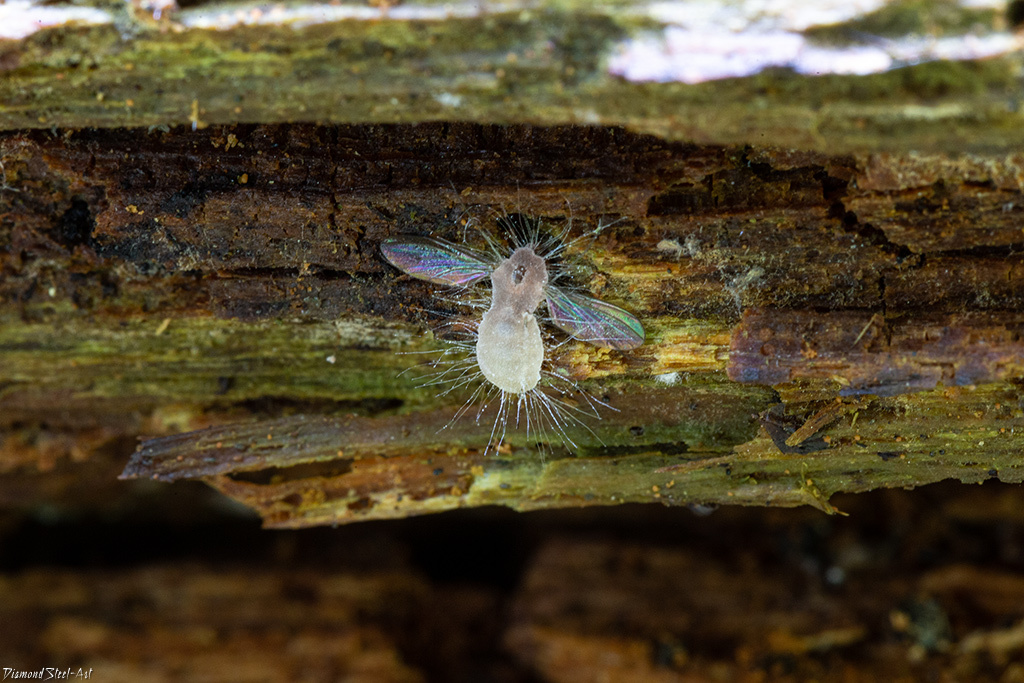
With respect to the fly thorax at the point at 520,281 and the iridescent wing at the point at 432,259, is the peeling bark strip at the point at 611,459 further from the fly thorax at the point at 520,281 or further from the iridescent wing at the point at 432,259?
the iridescent wing at the point at 432,259

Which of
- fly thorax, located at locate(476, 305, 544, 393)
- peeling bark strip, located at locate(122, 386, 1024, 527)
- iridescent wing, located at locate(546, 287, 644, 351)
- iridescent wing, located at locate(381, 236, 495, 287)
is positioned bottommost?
peeling bark strip, located at locate(122, 386, 1024, 527)

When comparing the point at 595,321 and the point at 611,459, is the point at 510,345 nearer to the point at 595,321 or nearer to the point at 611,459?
the point at 595,321

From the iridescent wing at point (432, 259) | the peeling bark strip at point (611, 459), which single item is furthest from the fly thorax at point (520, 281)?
the peeling bark strip at point (611, 459)

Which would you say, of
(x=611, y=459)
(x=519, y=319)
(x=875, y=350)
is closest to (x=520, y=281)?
(x=519, y=319)

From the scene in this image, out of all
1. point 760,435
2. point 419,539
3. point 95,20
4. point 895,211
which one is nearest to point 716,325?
point 760,435

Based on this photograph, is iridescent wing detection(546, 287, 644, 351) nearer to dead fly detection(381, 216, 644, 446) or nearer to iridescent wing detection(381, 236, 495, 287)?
dead fly detection(381, 216, 644, 446)

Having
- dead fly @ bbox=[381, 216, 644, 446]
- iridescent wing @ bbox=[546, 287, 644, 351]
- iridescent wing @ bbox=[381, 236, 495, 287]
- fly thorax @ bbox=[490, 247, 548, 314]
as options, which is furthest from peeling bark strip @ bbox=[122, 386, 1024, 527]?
iridescent wing @ bbox=[381, 236, 495, 287]

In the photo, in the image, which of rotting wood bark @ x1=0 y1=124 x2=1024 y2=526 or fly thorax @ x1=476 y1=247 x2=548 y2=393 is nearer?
rotting wood bark @ x1=0 y1=124 x2=1024 y2=526
